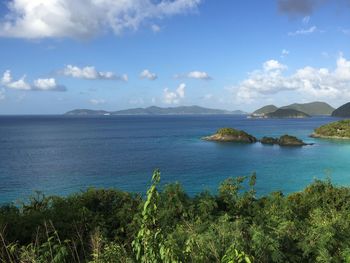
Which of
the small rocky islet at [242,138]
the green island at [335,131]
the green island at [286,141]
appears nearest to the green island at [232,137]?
the small rocky islet at [242,138]

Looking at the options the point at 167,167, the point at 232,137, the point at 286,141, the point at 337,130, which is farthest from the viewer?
the point at 337,130

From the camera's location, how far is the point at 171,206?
1998cm

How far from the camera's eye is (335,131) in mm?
124562

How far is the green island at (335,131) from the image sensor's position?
121 m

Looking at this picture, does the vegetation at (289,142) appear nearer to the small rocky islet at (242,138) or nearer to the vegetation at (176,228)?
the small rocky islet at (242,138)

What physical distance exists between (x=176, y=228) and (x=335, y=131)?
125264mm

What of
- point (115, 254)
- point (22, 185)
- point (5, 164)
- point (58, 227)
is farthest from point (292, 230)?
point (5, 164)

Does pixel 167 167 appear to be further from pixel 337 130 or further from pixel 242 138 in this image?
pixel 337 130

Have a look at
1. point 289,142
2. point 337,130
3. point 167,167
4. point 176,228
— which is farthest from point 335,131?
point 176,228

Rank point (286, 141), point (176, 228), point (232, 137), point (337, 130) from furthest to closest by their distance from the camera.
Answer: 1. point (337, 130)
2. point (232, 137)
3. point (286, 141)
4. point (176, 228)

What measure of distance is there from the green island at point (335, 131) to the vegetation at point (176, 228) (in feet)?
340

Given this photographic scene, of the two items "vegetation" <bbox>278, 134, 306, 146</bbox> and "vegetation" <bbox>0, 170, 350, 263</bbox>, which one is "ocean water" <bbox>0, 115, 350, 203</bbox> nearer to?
"vegetation" <bbox>278, 134, 306, 146</bbox>

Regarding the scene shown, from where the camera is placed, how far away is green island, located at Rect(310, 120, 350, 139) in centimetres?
12081

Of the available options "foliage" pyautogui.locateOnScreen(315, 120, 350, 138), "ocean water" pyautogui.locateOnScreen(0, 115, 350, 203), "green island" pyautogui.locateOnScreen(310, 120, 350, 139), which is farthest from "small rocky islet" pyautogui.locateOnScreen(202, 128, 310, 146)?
"foliage" pyautogui.locateOnScreen(315, 120, 350, 138)
